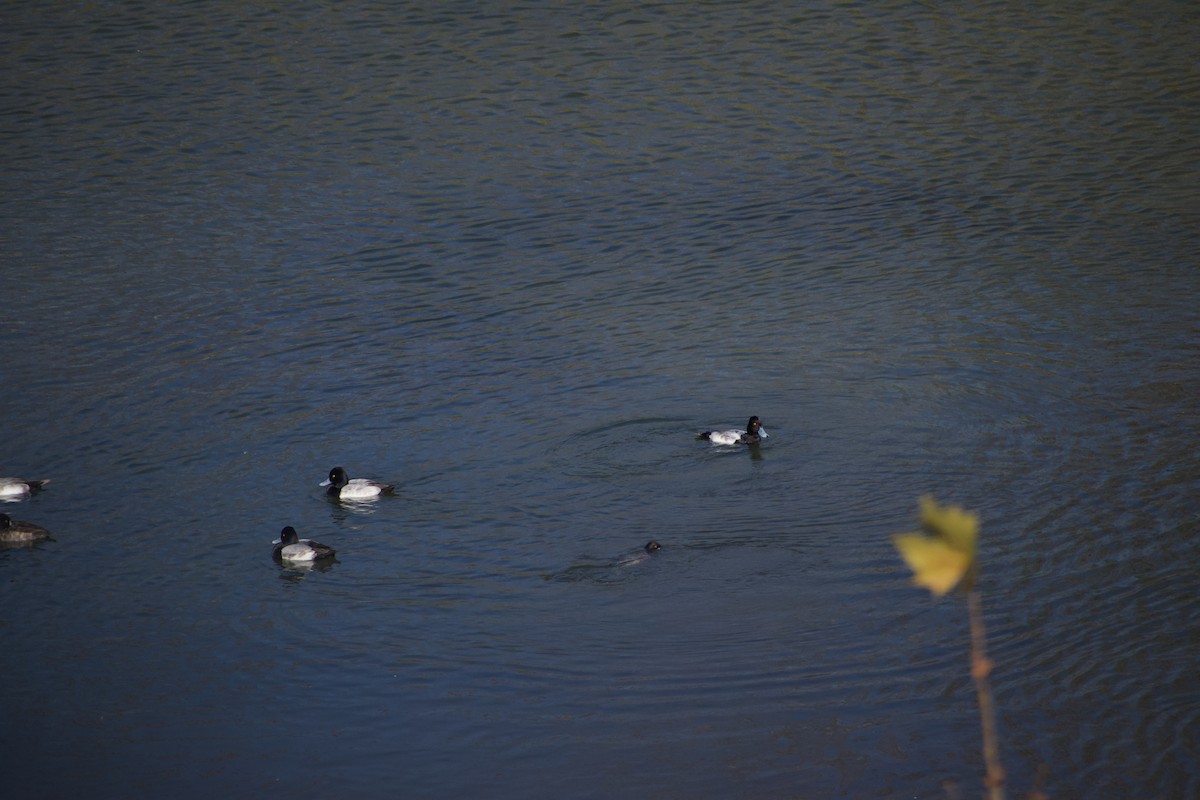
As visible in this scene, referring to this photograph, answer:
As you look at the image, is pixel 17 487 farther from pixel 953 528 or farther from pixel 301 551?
pixel 953 528

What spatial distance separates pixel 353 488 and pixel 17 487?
2.91 meters

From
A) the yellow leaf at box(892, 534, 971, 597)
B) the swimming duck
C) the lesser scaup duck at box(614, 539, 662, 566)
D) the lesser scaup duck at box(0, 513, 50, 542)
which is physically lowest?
the yellow leaf at box(892, 534, 971, 597)

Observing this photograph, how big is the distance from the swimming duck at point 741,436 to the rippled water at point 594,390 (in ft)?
0.40

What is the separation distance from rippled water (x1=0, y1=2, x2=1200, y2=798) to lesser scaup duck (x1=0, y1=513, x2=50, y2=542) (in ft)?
0.72

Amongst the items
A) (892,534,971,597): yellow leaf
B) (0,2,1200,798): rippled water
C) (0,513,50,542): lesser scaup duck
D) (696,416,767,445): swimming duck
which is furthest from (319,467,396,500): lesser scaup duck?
(892,534,971,597): yellow leaf

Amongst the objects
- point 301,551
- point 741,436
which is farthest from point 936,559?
point 741,436

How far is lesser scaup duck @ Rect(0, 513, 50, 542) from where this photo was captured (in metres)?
10.9

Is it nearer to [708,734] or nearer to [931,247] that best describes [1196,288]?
[931,247]

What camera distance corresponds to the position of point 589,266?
16.4m

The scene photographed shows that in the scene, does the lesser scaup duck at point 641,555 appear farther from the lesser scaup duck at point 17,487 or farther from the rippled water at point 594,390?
the lesser scaup duck at point 17,487

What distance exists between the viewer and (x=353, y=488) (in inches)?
440

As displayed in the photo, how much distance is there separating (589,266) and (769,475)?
594cm

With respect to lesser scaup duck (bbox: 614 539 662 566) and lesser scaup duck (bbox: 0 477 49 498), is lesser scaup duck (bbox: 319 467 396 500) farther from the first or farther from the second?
lesser scaup duck (bbox: 0 477 49 498)

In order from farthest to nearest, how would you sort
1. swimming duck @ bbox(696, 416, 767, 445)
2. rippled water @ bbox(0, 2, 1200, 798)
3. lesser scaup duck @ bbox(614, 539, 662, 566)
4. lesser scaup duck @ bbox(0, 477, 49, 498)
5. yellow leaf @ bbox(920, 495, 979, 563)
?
swimming duck @ bbox(696, 416, 767, 445), lesser scaup duck @ bbox(0, 477, 49, 498), lesser scaup duck @ bbox(614, 539, 662, 566), rippled water @ bbox(0, 2, 1200, 798), yellow leaf @ bbox(920, 495, 979, 563)
